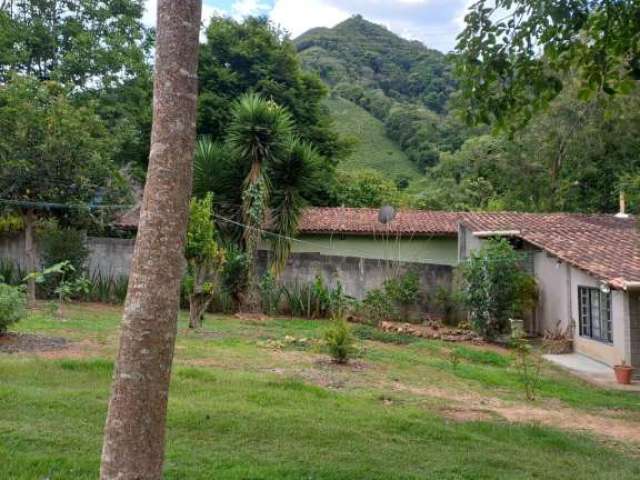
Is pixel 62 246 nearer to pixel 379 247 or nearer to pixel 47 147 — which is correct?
pixel 47 147

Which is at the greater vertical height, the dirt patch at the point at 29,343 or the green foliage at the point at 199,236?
the green foliage at the point at 199,236

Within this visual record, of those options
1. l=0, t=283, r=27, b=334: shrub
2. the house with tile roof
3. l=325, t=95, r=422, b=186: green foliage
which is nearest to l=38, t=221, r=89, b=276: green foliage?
the house with tile roof

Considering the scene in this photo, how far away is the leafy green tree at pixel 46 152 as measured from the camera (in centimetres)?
1619

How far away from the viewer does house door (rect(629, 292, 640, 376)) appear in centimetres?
1275

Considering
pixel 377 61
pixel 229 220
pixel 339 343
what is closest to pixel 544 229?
pixel 229 220

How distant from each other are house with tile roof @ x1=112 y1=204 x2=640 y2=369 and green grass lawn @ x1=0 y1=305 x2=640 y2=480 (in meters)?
2.58

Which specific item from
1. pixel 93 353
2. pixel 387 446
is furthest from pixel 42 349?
pixel 387 446

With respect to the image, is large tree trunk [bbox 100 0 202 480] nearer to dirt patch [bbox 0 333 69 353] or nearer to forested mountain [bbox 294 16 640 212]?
forested mountain [bbox 294 16 640 212]

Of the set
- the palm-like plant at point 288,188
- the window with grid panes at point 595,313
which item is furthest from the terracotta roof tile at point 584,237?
the palm-like plant at point 288,188

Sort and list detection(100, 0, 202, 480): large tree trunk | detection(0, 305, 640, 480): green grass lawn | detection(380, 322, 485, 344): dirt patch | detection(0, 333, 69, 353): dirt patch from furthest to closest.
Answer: detection(380, 322, 485, 344): dirt patch, detection(0, 333, 69, 353): dirt patch, detection(0, 305, 640, 480): green grass lawn, detection(100, 0, 202, 480): large tree trunk

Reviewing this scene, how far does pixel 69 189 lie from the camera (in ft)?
58.2

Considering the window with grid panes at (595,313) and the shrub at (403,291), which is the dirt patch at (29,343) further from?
the window with grid panes at (595,313)

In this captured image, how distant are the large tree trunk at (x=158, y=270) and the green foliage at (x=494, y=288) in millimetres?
13212

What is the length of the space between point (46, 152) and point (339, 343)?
33.5 ft
